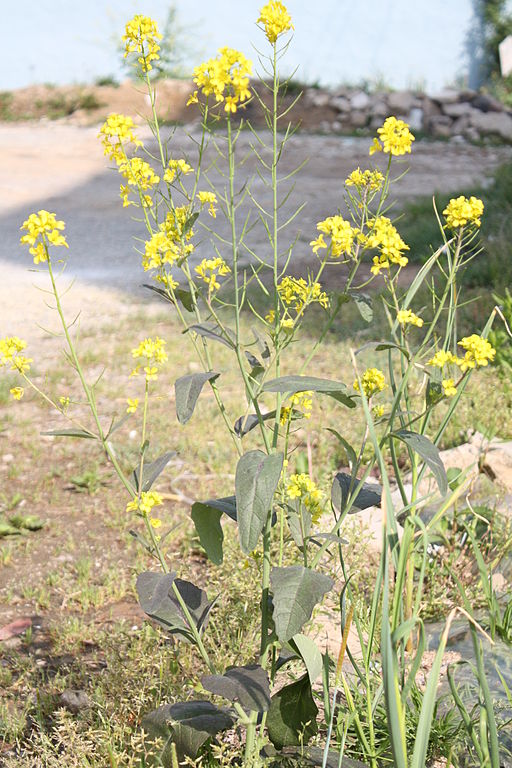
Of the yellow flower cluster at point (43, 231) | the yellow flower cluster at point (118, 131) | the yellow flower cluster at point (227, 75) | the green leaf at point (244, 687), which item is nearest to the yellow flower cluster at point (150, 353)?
the yellow flower cluster at point (43, 231)

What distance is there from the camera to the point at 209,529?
5.40 ft

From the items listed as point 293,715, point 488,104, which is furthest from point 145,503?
point 488,104

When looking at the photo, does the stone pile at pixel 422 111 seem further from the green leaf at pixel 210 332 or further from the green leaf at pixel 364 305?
the green leaf at pixel 210 332

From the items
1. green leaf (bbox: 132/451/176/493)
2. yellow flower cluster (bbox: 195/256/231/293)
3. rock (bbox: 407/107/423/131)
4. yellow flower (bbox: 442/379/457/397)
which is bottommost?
rock (bbox: 407/107/423/131)

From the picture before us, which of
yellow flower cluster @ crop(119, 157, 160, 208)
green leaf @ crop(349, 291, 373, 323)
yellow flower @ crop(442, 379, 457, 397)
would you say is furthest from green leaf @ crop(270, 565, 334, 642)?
yellow flower cluster @ crop(119, 157, 160, 208)

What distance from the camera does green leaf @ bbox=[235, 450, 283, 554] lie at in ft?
4.54

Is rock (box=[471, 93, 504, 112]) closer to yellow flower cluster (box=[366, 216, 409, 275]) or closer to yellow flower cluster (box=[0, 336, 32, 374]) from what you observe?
yellow flower cluster (box=[366, 216, 409, 275])

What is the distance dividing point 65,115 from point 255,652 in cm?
1260

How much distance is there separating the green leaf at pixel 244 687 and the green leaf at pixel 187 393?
449mm

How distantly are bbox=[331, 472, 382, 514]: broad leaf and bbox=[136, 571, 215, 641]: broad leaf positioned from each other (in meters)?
0.32

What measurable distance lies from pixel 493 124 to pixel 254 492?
40.4 ft

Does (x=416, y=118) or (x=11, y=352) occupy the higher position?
(x=11, y=352)

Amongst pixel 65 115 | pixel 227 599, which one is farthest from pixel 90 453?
pixel 65 115

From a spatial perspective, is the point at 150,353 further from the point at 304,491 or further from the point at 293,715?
the point at 293,715
